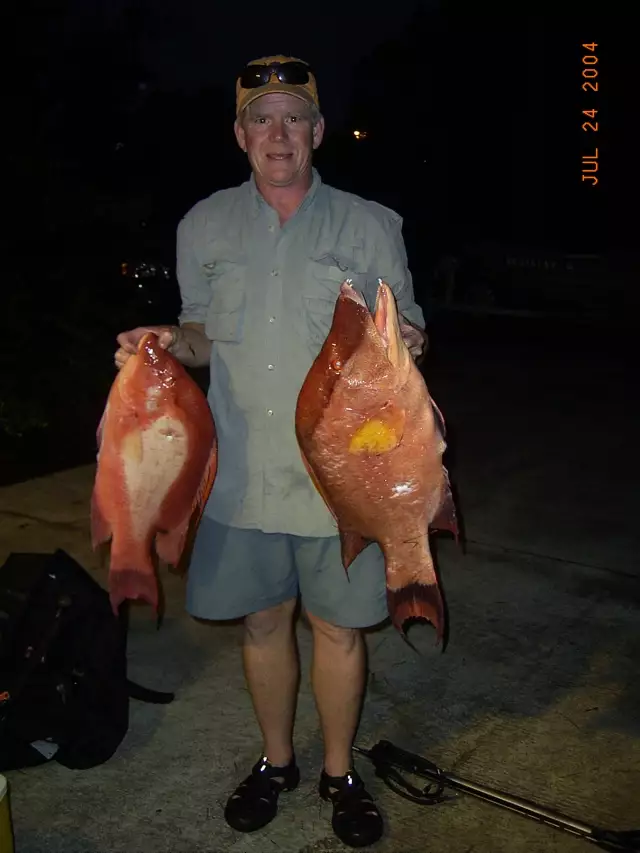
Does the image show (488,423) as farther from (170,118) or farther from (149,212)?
(170,118)

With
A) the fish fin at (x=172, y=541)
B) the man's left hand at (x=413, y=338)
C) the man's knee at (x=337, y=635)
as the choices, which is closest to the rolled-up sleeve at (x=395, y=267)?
the man's left hand at (x=413, y=338)

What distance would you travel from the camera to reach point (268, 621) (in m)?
2.84

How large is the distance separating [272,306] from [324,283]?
0.17 meters

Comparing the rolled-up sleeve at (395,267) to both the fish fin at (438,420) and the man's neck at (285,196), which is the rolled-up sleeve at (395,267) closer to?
the man's neck at (285,196)

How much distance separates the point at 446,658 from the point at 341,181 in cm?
2707

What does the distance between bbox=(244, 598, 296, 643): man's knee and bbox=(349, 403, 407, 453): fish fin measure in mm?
867

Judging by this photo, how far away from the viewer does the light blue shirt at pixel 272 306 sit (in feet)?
8.23

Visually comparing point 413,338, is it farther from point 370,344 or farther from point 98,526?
point 98,526

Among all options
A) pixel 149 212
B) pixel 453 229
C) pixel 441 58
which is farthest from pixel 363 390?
pixel 441 58

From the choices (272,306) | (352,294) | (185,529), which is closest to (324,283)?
(272,306)

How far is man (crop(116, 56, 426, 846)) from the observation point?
2.51 meters

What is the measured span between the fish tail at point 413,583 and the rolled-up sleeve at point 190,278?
3.20 feet

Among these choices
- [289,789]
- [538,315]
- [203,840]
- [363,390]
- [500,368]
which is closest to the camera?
[363,390]

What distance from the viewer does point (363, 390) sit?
A: 2.12m
